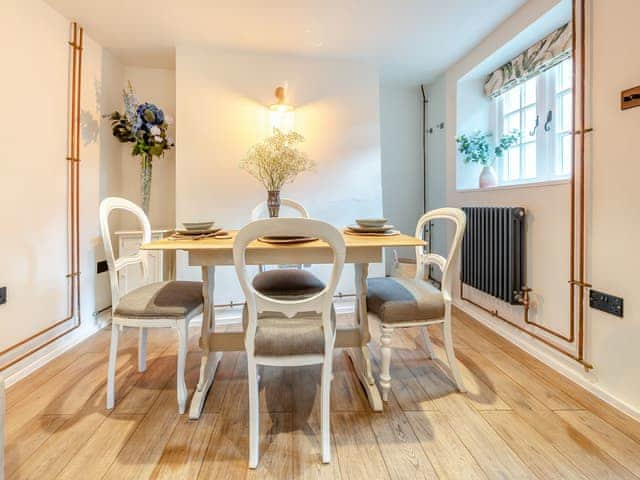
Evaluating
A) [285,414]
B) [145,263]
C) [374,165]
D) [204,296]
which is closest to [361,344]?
[285,414]

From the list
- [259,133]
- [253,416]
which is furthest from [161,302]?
[259,133]

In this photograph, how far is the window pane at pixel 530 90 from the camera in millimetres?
2581

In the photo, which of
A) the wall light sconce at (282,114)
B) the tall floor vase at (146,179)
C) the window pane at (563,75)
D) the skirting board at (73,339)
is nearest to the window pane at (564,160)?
the window pane at (563,75)

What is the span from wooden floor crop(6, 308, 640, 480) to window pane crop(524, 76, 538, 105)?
75.5 inches

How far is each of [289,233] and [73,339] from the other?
2.25 meters

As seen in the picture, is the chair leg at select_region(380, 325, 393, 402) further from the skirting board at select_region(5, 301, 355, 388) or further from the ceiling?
the ceiling

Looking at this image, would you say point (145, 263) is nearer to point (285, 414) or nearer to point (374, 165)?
point (285, 414)

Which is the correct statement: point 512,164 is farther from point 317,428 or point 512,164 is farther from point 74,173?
point 74,173

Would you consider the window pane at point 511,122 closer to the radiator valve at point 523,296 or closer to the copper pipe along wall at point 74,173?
the radiator valve at point 523,296

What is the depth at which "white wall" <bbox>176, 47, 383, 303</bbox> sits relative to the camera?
9.65ft

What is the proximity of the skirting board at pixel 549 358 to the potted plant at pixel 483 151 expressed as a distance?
110 centimetres

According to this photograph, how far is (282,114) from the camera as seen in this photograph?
3.01m

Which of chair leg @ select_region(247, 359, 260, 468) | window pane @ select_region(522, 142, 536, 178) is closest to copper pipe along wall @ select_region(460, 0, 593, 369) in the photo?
window pane @ select_region(522, 142, 536, 178)

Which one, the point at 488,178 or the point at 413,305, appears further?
the point at 488,178
